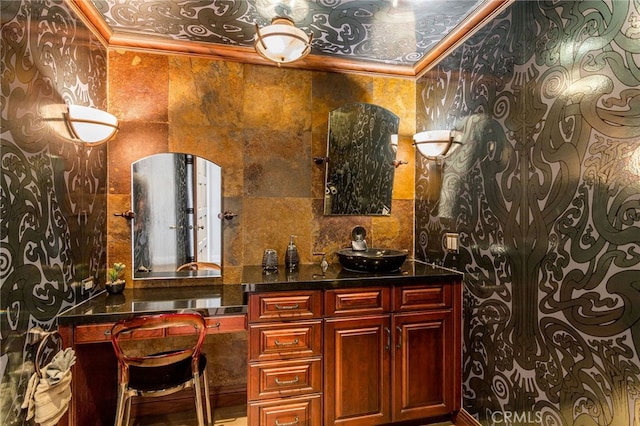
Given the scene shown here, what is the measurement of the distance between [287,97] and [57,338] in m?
2.22

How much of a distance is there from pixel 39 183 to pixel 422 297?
2278 mm

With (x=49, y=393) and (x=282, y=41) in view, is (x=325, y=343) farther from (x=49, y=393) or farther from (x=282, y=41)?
(x=282, y=41)

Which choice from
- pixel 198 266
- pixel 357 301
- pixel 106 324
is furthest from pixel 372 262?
pixel 106 324

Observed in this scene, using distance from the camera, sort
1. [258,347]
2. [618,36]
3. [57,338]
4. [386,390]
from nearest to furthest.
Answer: [618,36], [57,338], [258,347], [386,390]

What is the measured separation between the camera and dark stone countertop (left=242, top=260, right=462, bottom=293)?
190 cm

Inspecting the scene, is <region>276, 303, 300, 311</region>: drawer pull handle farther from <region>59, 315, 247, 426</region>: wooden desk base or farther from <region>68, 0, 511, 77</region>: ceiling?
<region>68, 0, 511, 77</region>: ceiling

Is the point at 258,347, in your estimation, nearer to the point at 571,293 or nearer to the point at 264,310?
the point at 264,310

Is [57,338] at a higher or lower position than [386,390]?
higher

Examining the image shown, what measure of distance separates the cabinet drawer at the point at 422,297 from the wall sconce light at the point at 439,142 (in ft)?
3.23

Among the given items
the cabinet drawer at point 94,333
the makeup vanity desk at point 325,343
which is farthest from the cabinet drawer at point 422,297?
the cabinet drawer at point 94,333

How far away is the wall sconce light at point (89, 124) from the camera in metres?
1.74

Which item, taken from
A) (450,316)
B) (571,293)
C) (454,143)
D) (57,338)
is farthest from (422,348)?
(57,338)

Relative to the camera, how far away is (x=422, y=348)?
209cm

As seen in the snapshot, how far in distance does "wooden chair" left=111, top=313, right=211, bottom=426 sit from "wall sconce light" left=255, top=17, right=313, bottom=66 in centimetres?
160
